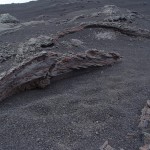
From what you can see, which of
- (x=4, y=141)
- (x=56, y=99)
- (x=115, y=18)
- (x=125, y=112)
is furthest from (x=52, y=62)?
(x=115, y=18)

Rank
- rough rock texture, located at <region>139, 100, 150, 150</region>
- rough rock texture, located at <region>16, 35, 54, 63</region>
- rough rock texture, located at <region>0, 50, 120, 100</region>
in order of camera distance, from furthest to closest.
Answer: rough rock texture, located at <region>16, 35, 54, 63</region> < rough rock texture, located at <region>0, 50, 120, 100</region> < rough rock texture, located at <region>139, 100, 150, 150</region>

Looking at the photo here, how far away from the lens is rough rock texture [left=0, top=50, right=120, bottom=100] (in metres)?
4.42

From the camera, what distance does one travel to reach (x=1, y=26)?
1234 centimetres

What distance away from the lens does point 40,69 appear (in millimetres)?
4746

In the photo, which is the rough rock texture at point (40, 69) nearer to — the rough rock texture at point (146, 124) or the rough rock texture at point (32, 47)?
the rough rock texture at point (32, 47)

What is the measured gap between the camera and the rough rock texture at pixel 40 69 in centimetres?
442

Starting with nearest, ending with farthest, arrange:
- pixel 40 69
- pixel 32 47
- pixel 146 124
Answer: pixel 146 124 < pixel 40 69 < pixel 32 47

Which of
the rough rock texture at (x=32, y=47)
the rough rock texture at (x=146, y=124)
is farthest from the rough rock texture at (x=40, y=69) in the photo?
the rough rock texture at (x=146, y=124)

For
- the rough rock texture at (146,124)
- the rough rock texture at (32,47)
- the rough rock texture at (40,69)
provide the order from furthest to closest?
the rough rock texture at (32,47) → the rough rock texture at (40,69) → the rough rock texture at (146,124)

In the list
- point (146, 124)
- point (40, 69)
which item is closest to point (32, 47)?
point (40, 69)

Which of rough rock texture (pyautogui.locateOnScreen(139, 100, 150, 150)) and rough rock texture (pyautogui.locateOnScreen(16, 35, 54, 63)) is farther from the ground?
rough rock texture (pyautogui.locateOnScreen(16, 35, 54, 63))

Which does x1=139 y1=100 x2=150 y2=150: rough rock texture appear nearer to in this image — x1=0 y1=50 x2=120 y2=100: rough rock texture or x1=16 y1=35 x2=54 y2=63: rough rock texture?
x1=0 y1=50 x2=120 y2=100: rough rock texture

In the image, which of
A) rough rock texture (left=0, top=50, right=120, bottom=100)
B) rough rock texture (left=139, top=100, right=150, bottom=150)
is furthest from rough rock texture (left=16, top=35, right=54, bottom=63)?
rough rock texture (left=139, top=100, right=150, bottom=150)

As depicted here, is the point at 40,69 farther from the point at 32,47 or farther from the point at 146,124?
the point at 146,124
